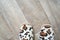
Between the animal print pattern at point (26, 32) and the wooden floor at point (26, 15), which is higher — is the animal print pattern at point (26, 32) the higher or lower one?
the lower one

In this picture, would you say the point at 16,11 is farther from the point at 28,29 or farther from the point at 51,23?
the point at 51,23

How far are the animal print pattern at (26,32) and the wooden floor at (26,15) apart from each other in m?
0.05

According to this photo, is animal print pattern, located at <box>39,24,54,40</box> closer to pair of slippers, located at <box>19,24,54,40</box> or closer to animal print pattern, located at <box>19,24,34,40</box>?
pair of slippers, located at <box>19,24,54,40</box>

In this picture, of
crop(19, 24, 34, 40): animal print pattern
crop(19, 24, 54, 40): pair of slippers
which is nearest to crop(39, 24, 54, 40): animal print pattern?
crop(19, 24, 54, 40): pair of slippers

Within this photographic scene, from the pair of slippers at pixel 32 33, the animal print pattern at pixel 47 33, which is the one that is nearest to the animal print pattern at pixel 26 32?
the pair of slippers at pixel 32 33

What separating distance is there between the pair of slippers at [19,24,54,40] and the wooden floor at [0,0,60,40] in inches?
1.8

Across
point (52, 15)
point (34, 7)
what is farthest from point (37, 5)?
point (52, 15)

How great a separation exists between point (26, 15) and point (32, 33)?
171mm

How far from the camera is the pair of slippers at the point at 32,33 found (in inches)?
47.3

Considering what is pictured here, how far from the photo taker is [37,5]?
1270mm

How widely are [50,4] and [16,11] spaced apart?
12.5 inches

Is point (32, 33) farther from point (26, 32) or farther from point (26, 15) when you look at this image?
point (26, 15)

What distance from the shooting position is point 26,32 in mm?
1276

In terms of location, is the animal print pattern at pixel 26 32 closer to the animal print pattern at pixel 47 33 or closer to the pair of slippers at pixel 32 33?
the pair of slippers at pixel 32 33
